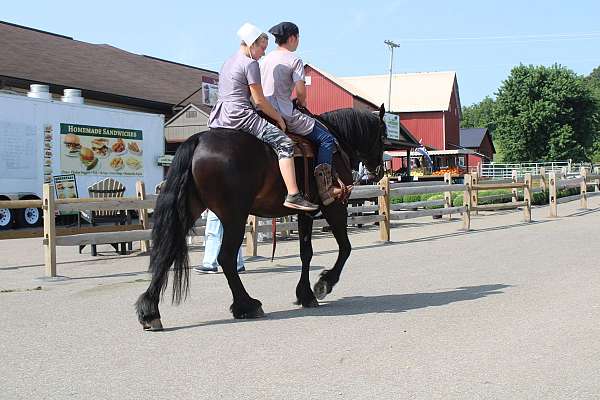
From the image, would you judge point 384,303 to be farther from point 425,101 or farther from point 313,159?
point 425,101

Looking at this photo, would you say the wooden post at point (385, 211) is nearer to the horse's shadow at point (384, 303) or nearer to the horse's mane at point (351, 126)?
the horse's shadow at point (384, 303)

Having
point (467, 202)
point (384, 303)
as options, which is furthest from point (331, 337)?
point (467, 202)

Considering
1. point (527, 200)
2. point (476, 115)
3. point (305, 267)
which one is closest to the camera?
point (305, 267)

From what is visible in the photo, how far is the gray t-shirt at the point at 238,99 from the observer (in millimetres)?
6770

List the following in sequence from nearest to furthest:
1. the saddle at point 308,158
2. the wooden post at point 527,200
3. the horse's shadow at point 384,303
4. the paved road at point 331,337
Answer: the paved road at point 331,337, the horse's shadow at point 384,303, the saddle at point 308,158, the wooden post at point 527,200

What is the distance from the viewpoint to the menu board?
2016 centimetres

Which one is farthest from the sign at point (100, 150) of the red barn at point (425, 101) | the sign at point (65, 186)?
the red barn at point (425, 101)

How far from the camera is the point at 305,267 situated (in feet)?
24.3

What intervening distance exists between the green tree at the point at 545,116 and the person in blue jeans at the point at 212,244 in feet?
206

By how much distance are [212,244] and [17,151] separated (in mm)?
12622

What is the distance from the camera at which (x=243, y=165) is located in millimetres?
6582

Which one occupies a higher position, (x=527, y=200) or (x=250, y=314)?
(x=527, y=200)

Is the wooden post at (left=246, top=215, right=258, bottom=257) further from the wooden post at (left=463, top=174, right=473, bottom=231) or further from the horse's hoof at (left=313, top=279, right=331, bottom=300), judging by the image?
the wooden post at (left=463, top=174, right=473, bottom=231)

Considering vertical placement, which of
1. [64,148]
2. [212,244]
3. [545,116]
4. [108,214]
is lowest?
[212,244]
